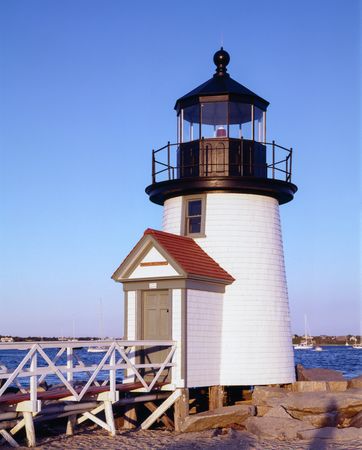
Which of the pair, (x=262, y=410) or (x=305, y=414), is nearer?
(x=305, y=414)

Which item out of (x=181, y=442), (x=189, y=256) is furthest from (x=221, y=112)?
(x=181, y=442)

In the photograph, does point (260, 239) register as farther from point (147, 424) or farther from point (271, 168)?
point (147, 424)

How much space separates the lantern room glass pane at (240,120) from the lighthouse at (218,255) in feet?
0.09

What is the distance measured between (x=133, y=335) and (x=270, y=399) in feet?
11.7

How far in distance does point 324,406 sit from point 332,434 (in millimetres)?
1508

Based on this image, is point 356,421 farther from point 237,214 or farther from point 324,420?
point 237,214

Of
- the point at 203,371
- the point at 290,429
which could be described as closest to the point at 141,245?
the point at 203,371

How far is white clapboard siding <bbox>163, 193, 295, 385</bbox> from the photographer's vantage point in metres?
18.3

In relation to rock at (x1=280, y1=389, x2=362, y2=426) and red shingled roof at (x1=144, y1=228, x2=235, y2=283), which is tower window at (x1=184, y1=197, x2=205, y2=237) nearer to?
red shingled roof at (x1=144, y1=228, x2=235, y2=283)

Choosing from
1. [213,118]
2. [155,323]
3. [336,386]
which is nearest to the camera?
[155,323]

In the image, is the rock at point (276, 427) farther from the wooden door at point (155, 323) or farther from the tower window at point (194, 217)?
the tower window at point (194, 217)

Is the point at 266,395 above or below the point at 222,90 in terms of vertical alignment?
below

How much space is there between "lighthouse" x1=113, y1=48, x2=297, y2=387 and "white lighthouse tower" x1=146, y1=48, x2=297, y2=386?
0.08ft

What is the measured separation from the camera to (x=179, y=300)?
1700 centimetres
